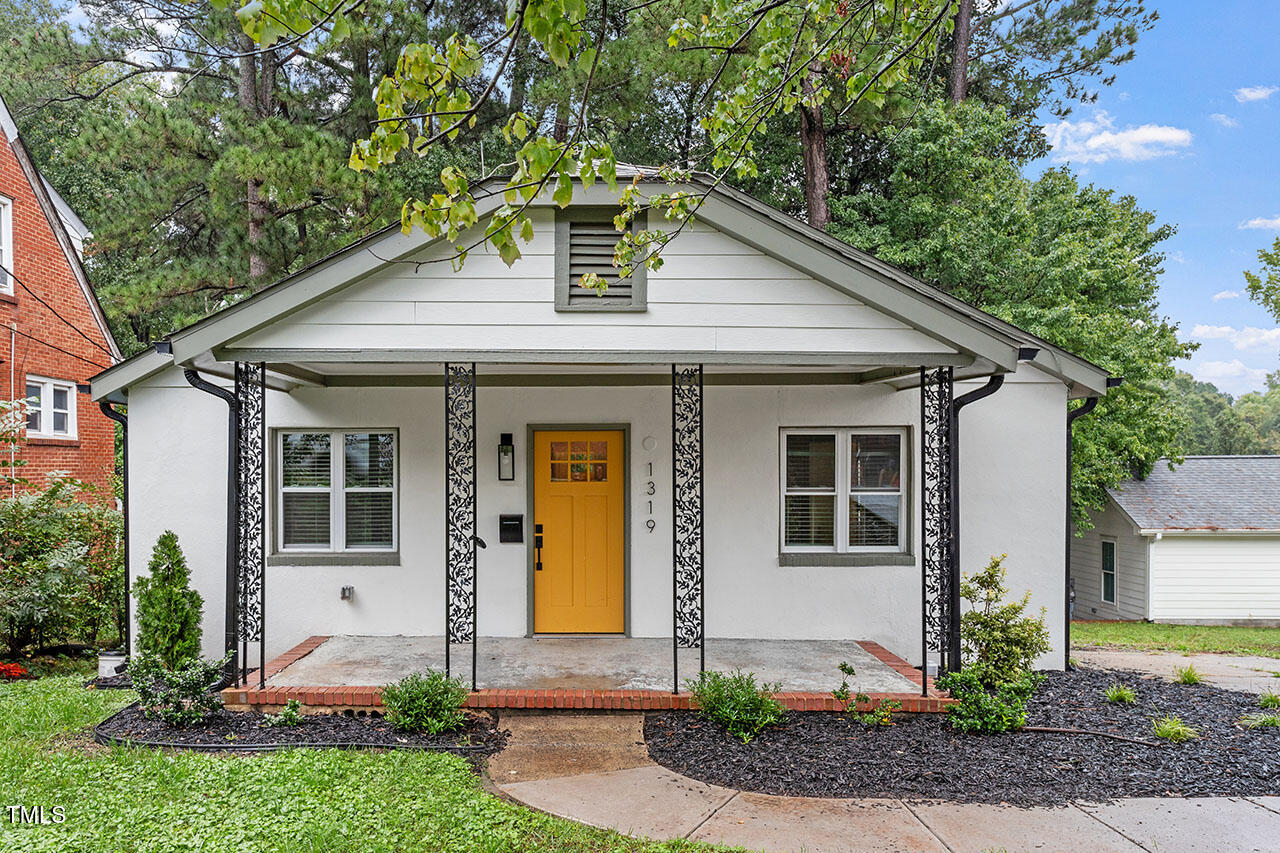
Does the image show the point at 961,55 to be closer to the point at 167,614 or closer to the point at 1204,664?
the point at 1204,664

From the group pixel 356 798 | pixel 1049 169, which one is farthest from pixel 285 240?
pixel 1049 169

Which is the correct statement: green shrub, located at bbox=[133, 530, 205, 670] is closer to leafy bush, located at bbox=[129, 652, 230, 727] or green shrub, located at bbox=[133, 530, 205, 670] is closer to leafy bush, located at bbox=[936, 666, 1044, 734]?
leafy bush, located at bbox=[129, 652, 230, 727]

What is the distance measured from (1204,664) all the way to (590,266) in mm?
8447

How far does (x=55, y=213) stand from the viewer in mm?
13234

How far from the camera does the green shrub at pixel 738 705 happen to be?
551cm

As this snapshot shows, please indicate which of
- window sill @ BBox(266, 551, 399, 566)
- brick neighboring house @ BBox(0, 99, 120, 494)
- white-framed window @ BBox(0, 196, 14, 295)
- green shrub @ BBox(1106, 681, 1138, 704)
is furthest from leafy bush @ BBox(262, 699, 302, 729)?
white-framed window @ BBox(0, 196, 14, 295)

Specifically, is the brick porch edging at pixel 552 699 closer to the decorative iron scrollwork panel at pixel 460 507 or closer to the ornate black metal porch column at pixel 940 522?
the ornate black metal porch column at pixel 940 522

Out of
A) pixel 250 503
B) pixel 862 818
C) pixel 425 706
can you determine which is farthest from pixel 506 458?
pixel 862 818

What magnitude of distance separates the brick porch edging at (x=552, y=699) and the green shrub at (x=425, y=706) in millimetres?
368

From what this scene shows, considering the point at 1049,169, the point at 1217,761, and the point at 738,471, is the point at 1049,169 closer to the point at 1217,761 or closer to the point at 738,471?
the point at 738,471

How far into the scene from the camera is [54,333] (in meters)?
Answer: 13.2

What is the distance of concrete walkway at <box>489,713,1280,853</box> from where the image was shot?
402 cm

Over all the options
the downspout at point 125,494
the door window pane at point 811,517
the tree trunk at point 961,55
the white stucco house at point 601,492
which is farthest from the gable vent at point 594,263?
the tree trunk at point 961,55

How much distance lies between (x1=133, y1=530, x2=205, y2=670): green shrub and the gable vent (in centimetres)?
418
